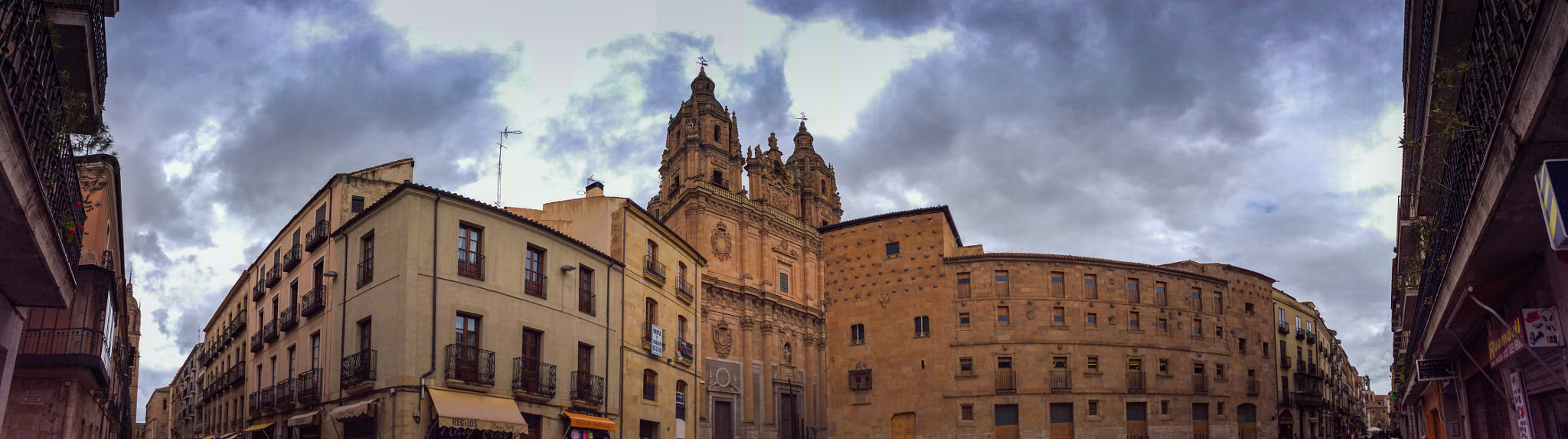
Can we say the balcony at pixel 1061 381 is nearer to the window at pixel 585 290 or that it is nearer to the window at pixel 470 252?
the window at pixel 585 290

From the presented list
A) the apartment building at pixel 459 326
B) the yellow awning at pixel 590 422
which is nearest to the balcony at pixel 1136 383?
the apartment building at pixel 459 326

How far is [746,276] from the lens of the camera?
47.7m

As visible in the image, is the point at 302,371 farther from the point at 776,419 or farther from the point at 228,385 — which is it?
the point at 776,419

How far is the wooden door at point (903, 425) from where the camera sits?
45844 millimetres

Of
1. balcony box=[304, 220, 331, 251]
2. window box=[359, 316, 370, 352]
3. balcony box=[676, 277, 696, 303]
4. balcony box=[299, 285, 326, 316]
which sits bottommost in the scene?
window box=[359, 316, 370, 352]

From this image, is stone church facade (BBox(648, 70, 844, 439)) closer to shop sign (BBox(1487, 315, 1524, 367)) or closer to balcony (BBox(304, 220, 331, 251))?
balcony (BBox(304, 220, 331, 251))

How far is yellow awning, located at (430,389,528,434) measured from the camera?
21109 millimetres

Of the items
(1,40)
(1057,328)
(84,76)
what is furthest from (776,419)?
(1,40)

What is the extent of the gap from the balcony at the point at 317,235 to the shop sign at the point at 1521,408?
82.1ft

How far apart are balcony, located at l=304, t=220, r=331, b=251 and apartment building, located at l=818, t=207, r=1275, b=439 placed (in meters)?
26.8

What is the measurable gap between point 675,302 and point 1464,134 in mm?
25976

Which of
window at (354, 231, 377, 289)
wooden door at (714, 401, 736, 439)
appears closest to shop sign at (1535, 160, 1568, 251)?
window at (354, 231, 377, 289)

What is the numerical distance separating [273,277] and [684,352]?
41.2 ft

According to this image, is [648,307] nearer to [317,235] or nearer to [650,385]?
[650,385]
